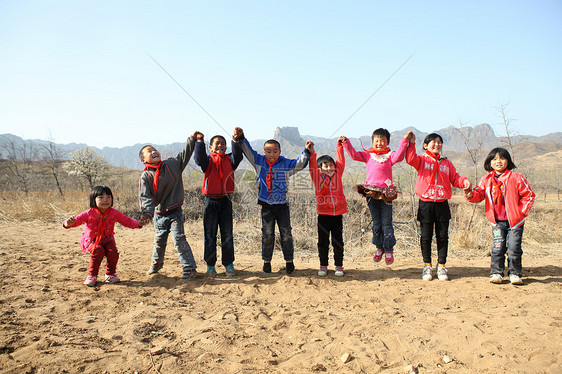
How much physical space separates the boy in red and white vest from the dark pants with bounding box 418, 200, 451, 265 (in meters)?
2.86

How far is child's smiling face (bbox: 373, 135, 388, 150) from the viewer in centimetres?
476

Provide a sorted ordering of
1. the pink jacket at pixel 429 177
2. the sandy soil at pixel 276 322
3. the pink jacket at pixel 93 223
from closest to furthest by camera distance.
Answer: the sandy soil at pixel 276 322 < the pink jacket at pixel 93 223 < the pink jacket at pixel 429 177

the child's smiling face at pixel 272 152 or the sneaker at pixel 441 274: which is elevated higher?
the child's smiling face at pixel 272 152

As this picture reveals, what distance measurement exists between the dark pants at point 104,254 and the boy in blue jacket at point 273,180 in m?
2.14

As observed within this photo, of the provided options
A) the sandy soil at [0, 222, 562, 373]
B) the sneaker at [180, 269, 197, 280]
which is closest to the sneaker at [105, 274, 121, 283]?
the sandy soil at [0, 222, 562, 373]

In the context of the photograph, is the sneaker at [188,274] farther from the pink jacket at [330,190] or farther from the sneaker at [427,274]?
the sneaker at [427,274]

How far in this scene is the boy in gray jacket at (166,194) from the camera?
14.6 ft

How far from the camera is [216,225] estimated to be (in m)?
4.73

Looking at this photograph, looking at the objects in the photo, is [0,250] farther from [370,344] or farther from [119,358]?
[370,344]

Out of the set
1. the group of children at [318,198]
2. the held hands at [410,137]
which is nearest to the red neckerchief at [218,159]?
the group of children at [318,198]

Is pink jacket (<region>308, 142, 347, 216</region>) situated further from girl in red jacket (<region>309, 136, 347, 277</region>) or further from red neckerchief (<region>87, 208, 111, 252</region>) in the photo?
red neckerchief (<region>87, 208, 111, 252</region>)

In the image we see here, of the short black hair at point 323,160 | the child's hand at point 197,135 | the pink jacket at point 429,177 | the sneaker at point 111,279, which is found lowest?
the sneaker at point 111,279

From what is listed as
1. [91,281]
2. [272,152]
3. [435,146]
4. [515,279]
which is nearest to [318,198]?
[272,152]

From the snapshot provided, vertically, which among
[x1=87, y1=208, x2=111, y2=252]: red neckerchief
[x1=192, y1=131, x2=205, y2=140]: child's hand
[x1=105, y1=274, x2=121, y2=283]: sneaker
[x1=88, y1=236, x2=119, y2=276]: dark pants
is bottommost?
[x1=105, y1=274, x2=121, y2=283]: sneaker
